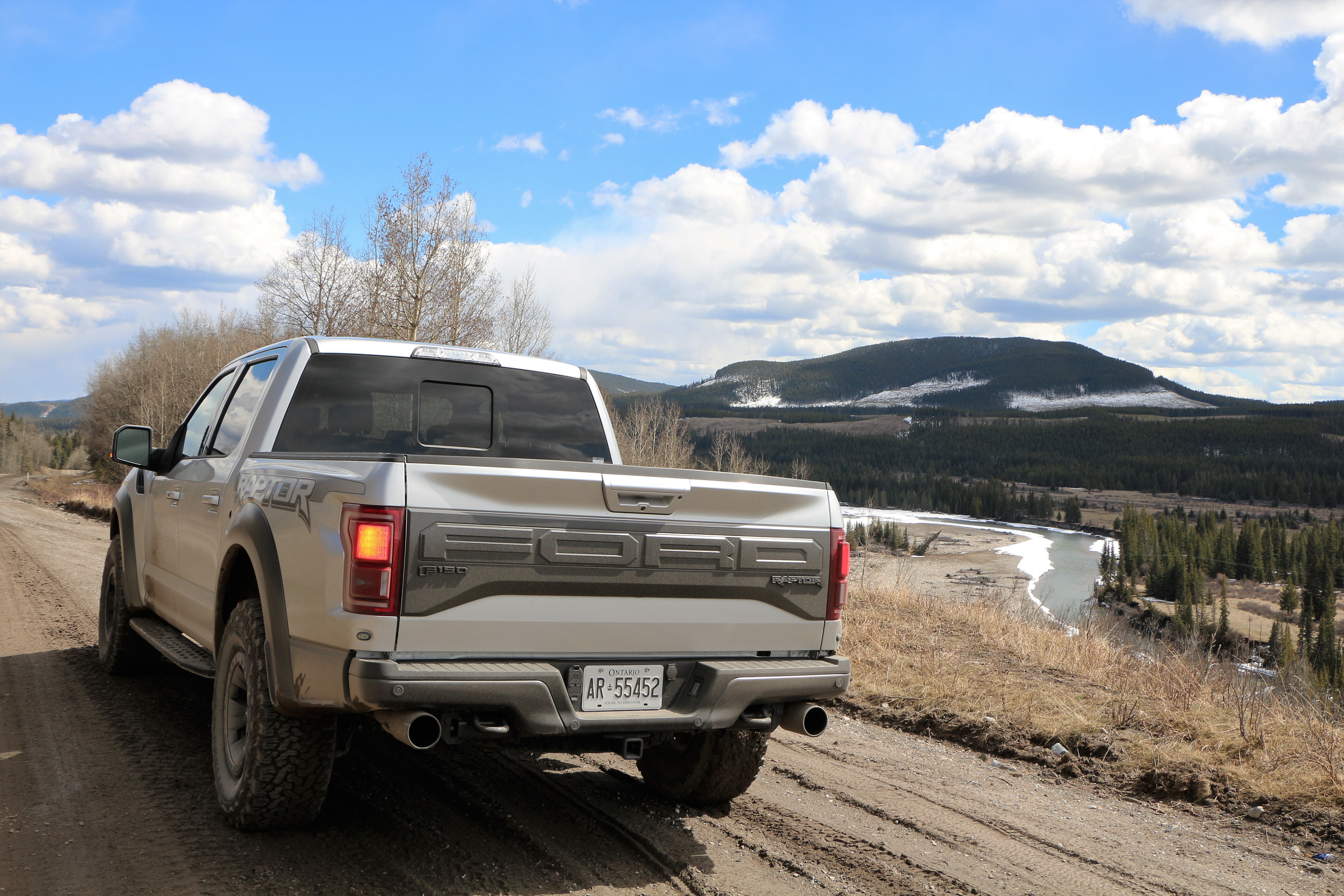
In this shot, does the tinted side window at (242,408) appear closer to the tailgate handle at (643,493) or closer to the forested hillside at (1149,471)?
the tailgate handle at (643,493)

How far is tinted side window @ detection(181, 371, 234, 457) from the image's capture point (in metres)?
5.68

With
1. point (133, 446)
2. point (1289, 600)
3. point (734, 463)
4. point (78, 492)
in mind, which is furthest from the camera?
point (1289, 600)

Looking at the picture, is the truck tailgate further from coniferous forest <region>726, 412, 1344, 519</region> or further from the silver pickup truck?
coniferous forest <region>726, 412, 1344, 519</region>

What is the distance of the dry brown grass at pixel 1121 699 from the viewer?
5.54 m

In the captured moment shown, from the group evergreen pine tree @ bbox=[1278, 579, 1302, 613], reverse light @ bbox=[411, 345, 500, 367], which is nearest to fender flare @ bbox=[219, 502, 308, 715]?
reverse light @ bbox=[411, 345, 500, 367]

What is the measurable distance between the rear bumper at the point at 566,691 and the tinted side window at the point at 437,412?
1509 mm

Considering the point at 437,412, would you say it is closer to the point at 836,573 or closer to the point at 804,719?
the point at 836,573

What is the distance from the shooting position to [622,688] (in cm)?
→ 364

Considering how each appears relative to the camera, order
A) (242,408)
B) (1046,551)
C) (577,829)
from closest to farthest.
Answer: (577,829)
(242,408)
(1046,551)

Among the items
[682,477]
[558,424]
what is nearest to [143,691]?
[558,424]

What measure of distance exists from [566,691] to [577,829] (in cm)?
111

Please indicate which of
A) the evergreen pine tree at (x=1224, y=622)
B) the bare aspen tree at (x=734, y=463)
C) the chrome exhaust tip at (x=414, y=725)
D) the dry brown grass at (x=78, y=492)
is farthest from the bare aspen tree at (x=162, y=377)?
the evergreen pine tree at (x=1224, y=622)

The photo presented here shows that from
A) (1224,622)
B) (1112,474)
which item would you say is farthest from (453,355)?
Answer: (1112,474)

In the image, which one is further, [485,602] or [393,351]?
[393,351]
